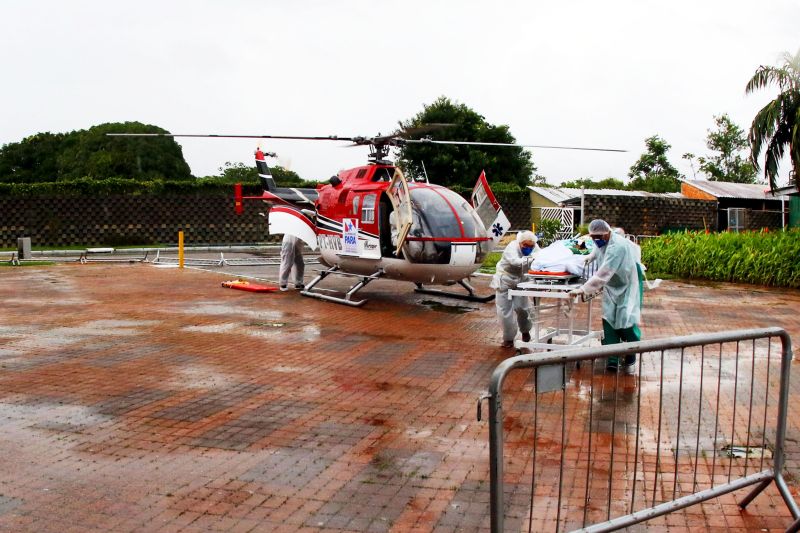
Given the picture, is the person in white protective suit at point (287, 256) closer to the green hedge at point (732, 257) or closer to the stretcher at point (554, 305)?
the stretcher at point (554, 305)

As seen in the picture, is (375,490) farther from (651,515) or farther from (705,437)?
(705,437)

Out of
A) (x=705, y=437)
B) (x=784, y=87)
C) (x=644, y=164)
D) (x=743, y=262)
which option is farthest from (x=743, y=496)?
(x=644, y=164)

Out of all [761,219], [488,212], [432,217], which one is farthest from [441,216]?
[761,219]

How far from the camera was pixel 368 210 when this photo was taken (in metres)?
13.9

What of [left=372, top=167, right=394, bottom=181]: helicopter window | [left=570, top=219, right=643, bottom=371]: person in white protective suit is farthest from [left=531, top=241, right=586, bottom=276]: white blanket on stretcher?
[left=372, top=167, right=394, bottom=181]: helicopter window

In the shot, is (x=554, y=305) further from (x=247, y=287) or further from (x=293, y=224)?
(x=247, y=287)

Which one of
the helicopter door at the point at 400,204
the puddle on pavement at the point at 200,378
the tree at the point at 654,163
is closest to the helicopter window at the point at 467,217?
the helicopter door at the point at 400,204

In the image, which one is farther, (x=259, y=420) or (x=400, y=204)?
(x=400, y=204)

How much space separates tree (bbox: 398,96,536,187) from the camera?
4706 centimetres

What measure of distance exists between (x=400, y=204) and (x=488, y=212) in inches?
71.8

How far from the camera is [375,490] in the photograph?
5.00 meters

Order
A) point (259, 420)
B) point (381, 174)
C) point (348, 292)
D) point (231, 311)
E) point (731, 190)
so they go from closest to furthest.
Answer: point (259, 420) → point (231, 311) → point (381, 174) → point (348, 292) → point (731, 190)

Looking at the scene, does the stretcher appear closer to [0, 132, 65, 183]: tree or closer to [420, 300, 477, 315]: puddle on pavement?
[420, 300, 477, 315]: puddle on pavement

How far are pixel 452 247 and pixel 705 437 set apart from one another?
22.9 feet
